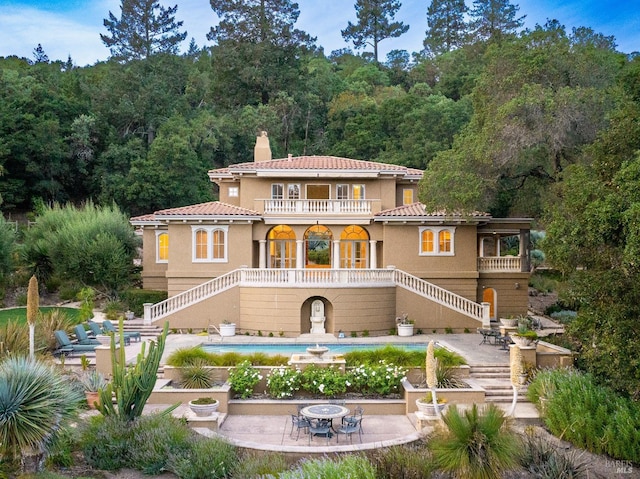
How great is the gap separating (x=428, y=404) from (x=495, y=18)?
7343 cm

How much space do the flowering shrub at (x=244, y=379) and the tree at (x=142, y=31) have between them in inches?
2225

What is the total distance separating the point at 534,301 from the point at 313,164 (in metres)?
16.4

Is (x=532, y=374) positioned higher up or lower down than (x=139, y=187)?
lower down

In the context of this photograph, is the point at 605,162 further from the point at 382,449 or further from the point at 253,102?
the point at 253,102

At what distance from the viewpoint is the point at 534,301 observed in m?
35.0

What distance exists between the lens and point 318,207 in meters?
29.7

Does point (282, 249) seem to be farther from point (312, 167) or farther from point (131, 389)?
point (131, 389)

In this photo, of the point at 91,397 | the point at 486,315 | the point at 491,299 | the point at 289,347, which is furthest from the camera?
the point at 491,299

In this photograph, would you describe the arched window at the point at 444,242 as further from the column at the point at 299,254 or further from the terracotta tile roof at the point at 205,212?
the terracotta tile roof at the point at 205,212

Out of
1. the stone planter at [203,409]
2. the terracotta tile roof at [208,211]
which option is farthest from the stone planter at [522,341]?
the terracotta tile roof at [208,211]

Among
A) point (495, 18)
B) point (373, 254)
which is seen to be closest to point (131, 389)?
point (373, 254)

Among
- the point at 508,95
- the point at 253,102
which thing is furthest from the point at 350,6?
the point at 508,95

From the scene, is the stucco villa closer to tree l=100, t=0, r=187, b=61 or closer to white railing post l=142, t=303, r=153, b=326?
white railing post l=142, t=303, r=153, b=326

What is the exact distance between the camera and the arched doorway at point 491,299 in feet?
97.1
